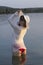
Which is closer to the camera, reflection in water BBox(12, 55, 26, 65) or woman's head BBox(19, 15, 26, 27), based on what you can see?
reflection in water BBox(12, 55, 26, 65)

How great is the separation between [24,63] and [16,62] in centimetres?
43

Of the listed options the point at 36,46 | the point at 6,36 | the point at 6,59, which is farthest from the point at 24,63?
the point at 6,36

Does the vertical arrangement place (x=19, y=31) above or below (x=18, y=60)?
above

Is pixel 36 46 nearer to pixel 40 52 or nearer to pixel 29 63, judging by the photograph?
pixel 40 52

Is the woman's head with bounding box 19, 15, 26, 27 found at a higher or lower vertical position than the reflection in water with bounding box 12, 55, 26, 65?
higher

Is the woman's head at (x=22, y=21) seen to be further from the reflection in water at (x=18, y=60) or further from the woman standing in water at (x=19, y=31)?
the reflection in water at (x=18, y=60)

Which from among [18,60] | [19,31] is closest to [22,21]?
[19,31]

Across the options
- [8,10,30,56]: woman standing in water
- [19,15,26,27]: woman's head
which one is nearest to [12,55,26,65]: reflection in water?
[8,10,30,56]: woman standing in water

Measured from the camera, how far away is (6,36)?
17797 millimetres

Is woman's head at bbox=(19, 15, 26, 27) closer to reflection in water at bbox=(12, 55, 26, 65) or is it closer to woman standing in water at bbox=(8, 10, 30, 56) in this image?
woman standing in water at bbox=(8, 10, 30, 56)

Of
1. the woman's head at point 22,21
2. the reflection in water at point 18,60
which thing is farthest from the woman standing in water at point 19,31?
the reflection in water at point 18,60

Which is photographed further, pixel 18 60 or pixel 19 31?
pixel 19 31

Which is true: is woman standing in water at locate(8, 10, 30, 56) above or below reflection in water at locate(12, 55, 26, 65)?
above

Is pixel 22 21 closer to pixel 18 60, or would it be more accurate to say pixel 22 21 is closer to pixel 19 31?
pixel 19 31
